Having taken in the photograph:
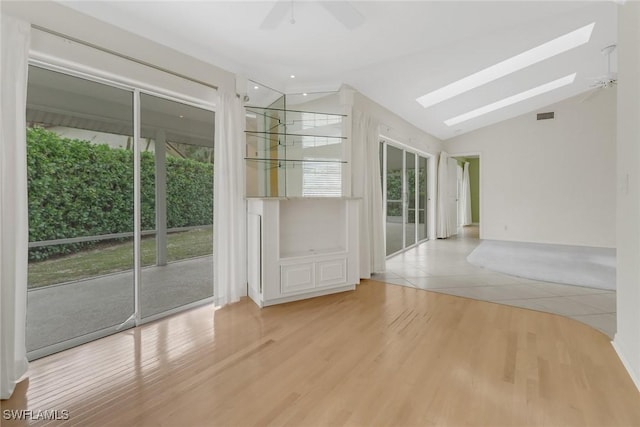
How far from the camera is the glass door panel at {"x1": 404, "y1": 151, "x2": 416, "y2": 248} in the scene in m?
6.78

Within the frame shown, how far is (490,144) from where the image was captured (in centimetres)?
799

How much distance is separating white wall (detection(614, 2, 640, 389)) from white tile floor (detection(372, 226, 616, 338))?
60cm

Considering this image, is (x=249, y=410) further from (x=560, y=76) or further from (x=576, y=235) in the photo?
(x=576, y=235)

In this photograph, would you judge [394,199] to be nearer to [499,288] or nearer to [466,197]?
[499,288]

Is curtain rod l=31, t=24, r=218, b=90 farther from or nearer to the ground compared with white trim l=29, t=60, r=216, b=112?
farther from the ground

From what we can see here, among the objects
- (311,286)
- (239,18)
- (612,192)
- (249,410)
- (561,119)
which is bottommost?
(249,410)

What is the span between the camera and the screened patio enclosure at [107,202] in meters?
2.51

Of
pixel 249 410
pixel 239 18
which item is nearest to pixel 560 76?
pixel 239 18

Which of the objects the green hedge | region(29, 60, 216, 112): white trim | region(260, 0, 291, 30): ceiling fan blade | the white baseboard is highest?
region(260, 0, 291, 30): ceiling fan blade

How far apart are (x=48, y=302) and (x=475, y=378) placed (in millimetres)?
3796

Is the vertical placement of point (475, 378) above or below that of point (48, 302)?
below

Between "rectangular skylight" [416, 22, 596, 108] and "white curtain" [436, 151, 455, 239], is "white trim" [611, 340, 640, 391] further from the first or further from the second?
"white curtain" [436, 151, 455, 239]

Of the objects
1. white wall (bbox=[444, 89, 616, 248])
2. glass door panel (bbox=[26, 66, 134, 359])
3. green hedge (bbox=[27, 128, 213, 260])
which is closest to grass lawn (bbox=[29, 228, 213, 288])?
glass door panel (bbox=[26, 66, 134, 359])

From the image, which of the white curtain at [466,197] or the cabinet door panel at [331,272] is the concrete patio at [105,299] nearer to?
the cabinet door panel at [331,272]
